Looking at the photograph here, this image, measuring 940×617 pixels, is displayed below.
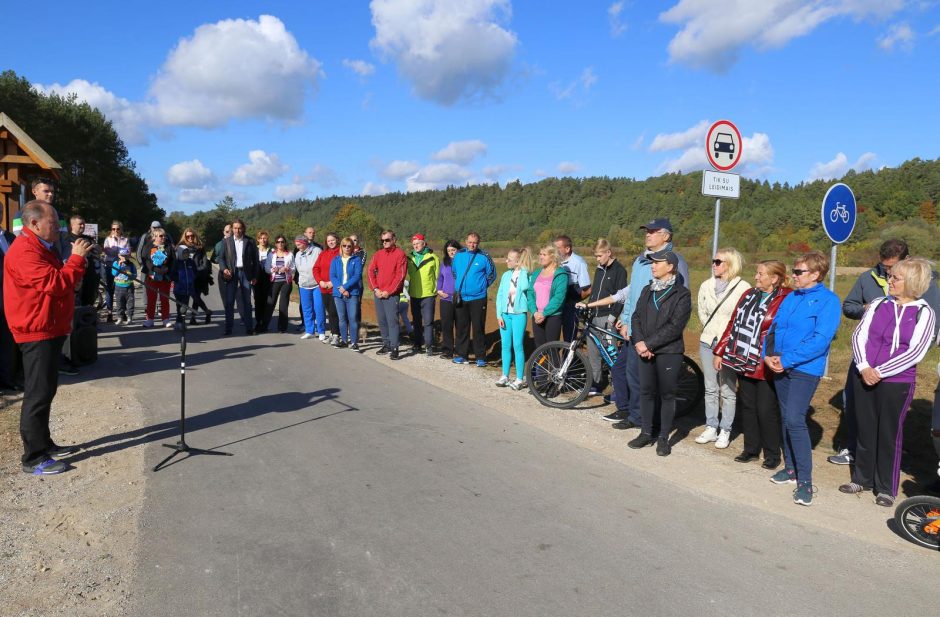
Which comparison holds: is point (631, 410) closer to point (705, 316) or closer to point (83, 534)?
point (705, 316)

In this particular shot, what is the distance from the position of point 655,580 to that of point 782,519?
157 cm

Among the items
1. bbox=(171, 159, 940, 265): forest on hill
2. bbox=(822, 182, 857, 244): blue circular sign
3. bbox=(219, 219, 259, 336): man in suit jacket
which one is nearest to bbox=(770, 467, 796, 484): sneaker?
→ bbox=(822, 182, 857, 244): blue circular sign

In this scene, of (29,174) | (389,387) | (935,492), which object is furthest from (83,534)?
(29,174)

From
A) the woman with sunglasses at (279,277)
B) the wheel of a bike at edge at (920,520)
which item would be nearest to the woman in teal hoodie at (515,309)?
the wheel of a bike at edge at (920,520)

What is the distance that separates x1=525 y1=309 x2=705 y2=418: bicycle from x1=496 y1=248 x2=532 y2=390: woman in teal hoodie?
1.82 feet

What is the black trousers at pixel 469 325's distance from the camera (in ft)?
34.2

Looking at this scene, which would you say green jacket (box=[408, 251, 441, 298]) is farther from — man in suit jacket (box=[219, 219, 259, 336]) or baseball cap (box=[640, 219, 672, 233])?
baseball cap (box=[640, 219, 672, 233])

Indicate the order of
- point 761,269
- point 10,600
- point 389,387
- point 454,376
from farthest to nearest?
1. point 454,376
2. point 389,387
3. point 761,269
4. point 10,600

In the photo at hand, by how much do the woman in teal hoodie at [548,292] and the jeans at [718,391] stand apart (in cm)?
228

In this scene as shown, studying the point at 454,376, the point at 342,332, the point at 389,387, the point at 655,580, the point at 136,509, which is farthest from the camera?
the point at 342,332

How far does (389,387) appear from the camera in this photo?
8633 millimetres

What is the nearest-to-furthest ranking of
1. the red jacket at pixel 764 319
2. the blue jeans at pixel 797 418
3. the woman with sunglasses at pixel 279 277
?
1. the blue jeans at pixel 797 418
2. the red jacket at pixel 764 319
3. the woman with sunglasses at pixel 279 277

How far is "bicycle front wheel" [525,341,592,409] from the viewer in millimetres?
7895

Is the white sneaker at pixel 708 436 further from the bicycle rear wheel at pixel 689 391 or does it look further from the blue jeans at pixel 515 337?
the blue jeans at pixel 515 337
